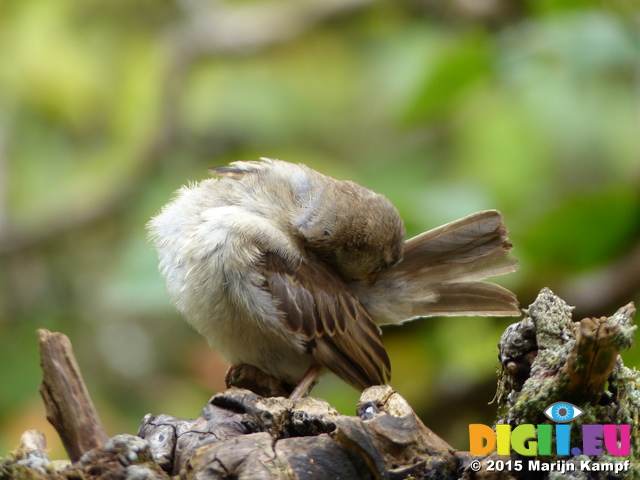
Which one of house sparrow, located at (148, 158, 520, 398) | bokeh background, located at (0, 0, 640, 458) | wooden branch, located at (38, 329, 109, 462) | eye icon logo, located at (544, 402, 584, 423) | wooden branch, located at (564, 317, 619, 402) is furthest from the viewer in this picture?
bokeh background, located at (0, 0, 640, 458)

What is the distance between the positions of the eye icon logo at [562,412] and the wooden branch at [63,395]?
56.2 inches

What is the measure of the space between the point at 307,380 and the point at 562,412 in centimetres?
149

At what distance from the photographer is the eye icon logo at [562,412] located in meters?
2.00

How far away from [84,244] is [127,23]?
212 cm

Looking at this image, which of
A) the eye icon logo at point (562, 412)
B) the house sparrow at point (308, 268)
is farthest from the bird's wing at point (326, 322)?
the eye icon logo at point (562, 412)

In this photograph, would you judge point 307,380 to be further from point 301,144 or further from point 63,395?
point 301,144

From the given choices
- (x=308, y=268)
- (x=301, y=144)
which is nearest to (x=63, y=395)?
(x=308, y=268)

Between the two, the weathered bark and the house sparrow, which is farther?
the house sparrow

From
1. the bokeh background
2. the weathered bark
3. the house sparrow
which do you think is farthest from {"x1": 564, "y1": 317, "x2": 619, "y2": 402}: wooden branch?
the bokeh background

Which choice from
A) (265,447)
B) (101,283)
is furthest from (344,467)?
(101,283)

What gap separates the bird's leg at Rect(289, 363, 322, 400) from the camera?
3.25 m

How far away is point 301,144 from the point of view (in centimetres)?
628

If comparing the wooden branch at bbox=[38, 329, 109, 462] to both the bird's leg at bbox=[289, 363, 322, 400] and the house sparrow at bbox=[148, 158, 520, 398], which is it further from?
the bird's leg at bbox=[289, 363, 322, 400]

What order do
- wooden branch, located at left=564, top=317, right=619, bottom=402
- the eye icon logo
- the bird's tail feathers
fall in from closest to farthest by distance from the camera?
wooden branch, located at left=564, top=317, right=619, bottom=402, the eye icon logo, the bird's tail feathers
